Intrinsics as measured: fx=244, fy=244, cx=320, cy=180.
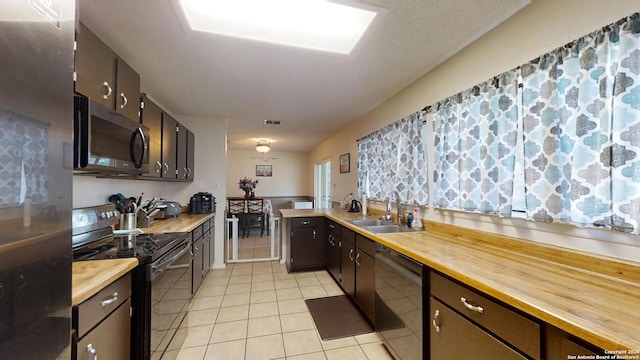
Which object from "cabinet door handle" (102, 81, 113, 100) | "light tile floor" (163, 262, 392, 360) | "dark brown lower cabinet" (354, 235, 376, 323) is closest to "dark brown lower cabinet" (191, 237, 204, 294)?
"light tile floor" (163, 262, 392, 360)

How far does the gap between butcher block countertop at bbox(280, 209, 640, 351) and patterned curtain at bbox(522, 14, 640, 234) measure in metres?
0.20

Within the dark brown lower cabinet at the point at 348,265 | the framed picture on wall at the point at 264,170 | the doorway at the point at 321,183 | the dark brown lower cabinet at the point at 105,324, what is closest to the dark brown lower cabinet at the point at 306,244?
the dark brown lower cabinet at the point at 348,265

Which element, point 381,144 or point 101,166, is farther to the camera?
point 381,144

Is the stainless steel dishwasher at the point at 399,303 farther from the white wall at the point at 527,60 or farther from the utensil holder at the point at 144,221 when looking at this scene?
the utensil holder at the point at 144,221

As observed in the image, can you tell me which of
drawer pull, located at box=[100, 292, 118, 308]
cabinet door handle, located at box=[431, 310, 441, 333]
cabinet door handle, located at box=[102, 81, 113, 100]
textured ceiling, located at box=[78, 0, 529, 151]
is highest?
textured ceiling, located at box=[78, 0, 529, 151]

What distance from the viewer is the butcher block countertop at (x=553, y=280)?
2.34 ft

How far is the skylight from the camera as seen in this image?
1.56 m

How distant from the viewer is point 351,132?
13.7 ft

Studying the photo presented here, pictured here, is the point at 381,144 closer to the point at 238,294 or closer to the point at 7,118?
the point at 238,294

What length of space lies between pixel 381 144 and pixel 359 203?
1.02 m

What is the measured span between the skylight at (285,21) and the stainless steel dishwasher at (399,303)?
62.5 inches

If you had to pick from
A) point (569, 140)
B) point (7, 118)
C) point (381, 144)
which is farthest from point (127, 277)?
point (381, 144)

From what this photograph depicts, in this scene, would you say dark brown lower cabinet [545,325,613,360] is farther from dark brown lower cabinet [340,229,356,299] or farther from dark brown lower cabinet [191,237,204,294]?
dark brown lower cabinet [191,237,204,294]

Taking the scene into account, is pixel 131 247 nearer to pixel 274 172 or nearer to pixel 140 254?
pixel 140 254
